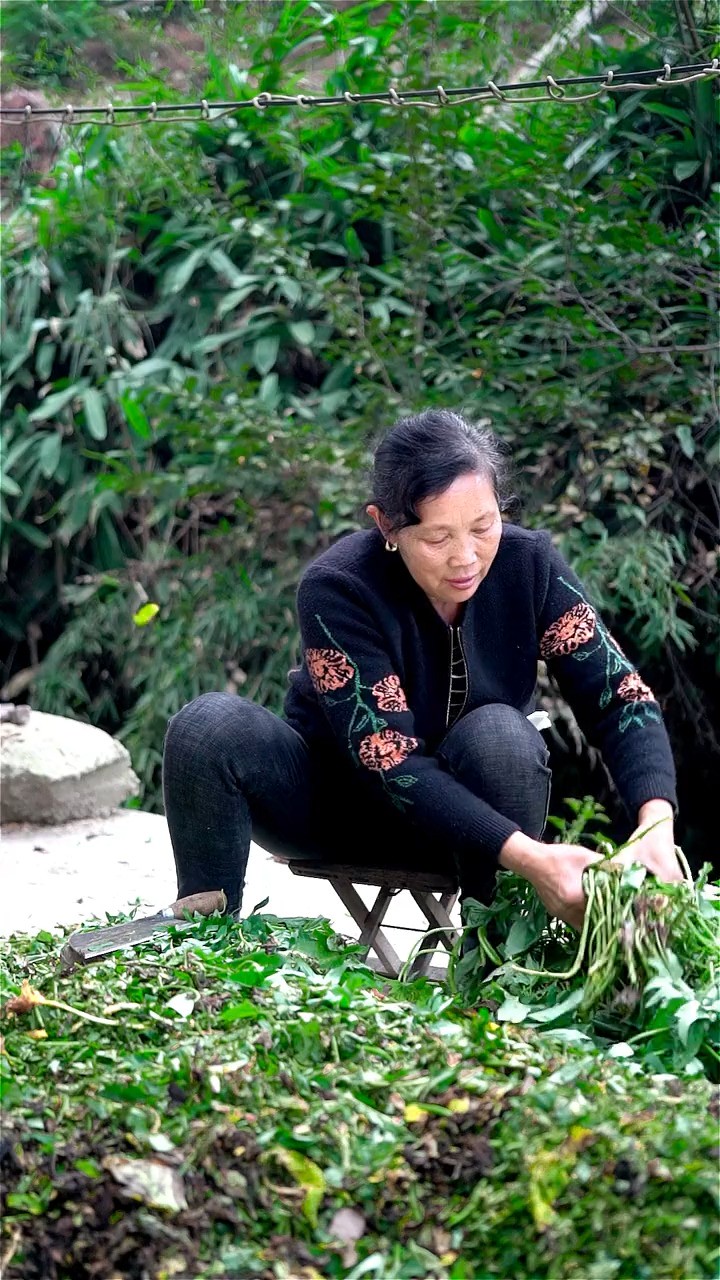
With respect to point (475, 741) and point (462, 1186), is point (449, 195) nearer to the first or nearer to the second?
point (475, 741)

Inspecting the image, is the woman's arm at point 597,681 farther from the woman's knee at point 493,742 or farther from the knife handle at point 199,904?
the knife handle at point 199,904

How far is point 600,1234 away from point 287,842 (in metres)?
1.18

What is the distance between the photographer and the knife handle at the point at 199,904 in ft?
6.97

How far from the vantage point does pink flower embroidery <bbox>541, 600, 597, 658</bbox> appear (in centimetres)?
227

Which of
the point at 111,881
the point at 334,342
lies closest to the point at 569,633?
the point at 111,881

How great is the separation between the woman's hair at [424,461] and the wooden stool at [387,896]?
58 cm

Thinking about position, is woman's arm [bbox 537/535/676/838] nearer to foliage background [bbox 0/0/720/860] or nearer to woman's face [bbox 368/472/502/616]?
woman's face [bbox 368/472/502/616]

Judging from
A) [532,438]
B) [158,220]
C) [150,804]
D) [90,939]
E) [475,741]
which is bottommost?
[150,804]

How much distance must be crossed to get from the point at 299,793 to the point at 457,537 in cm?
52

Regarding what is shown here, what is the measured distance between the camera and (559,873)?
1849mm

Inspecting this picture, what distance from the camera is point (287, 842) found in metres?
2.35

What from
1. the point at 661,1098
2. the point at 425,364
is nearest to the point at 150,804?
the point at 425,364

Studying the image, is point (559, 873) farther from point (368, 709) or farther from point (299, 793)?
point (299, 793)

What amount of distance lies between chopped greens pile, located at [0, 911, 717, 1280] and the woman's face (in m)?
0.73
